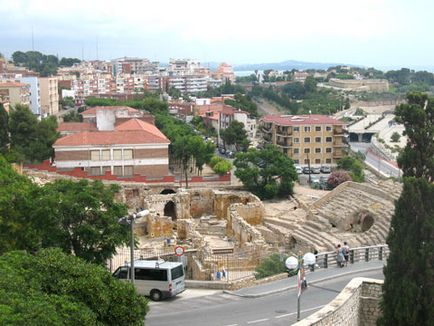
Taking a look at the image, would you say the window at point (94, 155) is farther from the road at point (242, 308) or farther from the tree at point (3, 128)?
the road at point (242, 308)

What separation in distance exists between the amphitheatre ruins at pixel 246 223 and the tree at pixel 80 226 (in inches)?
305

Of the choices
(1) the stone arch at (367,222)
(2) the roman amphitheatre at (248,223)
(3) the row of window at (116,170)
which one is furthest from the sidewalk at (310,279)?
(3) the row of window at (116,170)

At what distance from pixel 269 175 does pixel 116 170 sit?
1408 cm

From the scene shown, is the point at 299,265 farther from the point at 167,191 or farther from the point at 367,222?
the point at 167,191

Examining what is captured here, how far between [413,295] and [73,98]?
122 m

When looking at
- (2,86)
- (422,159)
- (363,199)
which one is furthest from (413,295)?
(2,86)

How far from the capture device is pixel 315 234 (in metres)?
37.2

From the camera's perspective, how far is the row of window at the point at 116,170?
53.5 m

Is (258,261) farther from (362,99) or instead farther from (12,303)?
(362,99)

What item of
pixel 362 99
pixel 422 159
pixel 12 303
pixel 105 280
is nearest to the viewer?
pixel 12 303

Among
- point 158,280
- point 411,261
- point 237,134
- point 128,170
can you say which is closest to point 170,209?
point 128,170

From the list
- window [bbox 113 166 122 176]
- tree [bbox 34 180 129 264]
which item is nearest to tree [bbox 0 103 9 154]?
window [bbox 113 166 122 176]

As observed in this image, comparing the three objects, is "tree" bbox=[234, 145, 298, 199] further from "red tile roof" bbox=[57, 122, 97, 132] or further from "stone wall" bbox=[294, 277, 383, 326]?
"stone wall" bbox=[294, 277, 383, 326]

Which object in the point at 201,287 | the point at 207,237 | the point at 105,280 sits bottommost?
the point at 207,237
